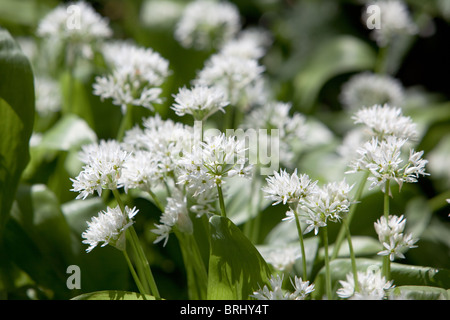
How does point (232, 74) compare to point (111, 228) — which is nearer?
point (111, 228)

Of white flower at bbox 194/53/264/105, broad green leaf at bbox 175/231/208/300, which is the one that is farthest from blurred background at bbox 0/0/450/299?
white flower at bbox 194/53/264/105

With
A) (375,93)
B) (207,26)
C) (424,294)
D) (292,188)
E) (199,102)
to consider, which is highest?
(207,26)

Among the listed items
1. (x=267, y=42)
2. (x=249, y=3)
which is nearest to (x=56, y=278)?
(x=267, y=42)

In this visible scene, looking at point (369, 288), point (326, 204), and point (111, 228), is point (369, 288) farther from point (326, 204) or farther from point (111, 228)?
point (111, 228)

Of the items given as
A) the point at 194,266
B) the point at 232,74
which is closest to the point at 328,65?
the point at 232,74

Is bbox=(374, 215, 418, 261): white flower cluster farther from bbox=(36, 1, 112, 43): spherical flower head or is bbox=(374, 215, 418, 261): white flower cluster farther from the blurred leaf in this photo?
bbox=(36, 1, 112, 43): spherical flower head

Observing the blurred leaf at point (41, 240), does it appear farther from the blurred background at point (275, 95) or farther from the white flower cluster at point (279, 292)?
the white flower cluster at point (279, 292)
